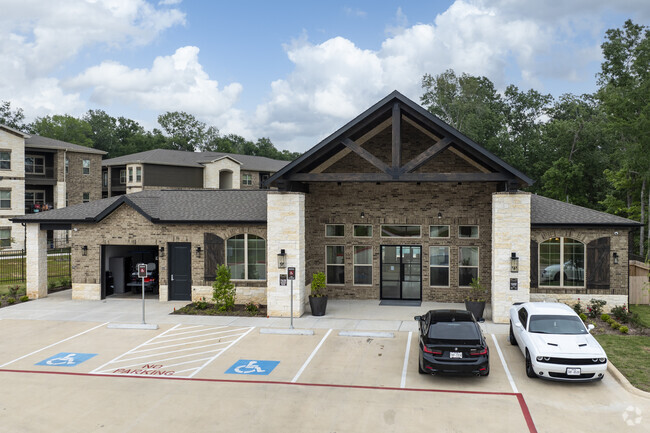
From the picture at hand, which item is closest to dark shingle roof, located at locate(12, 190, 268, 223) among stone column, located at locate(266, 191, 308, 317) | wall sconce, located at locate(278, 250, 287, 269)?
stone column, located at locate(266, 191, 308, 317)

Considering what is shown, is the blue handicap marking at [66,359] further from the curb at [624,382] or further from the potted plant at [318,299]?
the curb at [624,382]

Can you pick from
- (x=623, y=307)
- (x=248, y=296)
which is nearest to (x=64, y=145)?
(x=248, y=296)

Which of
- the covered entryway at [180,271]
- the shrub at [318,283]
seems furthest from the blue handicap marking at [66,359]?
the shrub at [318,283]

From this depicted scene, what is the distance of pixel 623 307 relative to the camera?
19.6 metres

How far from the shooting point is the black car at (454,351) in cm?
1214

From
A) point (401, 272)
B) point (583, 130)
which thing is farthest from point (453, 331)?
Answer: point (583, 130)

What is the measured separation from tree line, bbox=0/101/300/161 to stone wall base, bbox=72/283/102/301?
61224 mm

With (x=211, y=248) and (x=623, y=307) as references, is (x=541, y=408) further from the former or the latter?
(x=211, y=248)

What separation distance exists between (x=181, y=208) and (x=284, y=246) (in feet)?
20.5

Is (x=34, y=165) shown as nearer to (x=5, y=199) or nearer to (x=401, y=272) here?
(x=5, y=199)

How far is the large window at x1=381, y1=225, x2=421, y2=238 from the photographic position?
2252 centimetres

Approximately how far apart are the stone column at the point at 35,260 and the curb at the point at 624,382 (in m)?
22.7

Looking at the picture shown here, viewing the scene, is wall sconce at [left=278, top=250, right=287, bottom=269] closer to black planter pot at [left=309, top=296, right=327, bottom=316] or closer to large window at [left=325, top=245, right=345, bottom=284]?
black planter pot at [left=309, top=296, right=327, bottom=316]

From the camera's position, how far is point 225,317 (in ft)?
64.3
